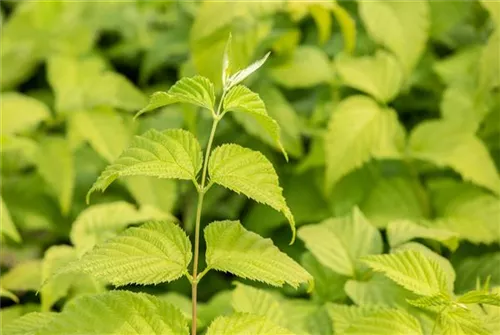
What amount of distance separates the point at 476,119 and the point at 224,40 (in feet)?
1.99

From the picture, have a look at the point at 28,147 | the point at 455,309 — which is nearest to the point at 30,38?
the point at 28,147

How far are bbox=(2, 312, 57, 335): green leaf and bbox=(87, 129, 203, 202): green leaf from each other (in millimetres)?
234

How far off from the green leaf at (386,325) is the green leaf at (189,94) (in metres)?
0.36

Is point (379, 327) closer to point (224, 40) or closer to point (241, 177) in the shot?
point (241, 177)

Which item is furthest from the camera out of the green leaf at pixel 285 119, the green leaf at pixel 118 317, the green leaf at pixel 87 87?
the green leaf at pixel 87 87

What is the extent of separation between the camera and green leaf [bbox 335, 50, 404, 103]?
149cm

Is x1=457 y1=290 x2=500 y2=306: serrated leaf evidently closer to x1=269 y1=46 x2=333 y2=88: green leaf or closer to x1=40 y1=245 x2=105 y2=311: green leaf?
x1=40 y1=245 x2=105 y2=311: green leaf

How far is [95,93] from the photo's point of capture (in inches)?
66.7

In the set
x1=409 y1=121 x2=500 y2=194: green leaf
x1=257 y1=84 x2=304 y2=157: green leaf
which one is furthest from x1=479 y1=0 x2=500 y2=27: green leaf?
x1=257 y1=84 x2=304 y2=157: green leaf

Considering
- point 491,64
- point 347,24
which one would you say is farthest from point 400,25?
point 491,64

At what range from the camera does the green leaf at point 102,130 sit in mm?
1581

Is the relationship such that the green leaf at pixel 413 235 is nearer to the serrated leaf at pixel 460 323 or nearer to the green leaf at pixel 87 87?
the serrated leaf at pixel 460 323

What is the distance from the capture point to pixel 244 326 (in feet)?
2.62

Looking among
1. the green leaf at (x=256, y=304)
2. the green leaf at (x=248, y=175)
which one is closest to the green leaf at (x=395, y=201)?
the green leaf at (x=256, y=304)
